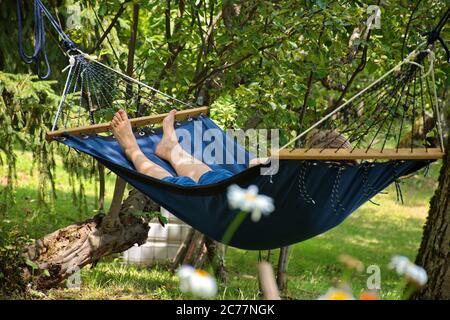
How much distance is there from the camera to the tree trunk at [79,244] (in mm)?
3395

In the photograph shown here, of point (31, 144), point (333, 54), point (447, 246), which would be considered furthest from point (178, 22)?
point (447, 246)

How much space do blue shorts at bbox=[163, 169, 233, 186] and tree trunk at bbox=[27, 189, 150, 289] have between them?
33.2 inches

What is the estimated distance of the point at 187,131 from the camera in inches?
130

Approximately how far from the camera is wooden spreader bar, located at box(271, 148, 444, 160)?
7.65 feet

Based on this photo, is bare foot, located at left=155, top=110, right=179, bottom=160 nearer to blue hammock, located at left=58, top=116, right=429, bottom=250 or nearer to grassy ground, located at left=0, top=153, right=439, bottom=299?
blue hammock, located at left=58, top=116, right=429, bottom=250

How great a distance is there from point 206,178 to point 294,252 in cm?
391

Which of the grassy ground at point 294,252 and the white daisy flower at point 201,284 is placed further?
the grassy ground at point 294,252

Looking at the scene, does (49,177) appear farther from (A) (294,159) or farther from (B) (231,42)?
(A) (294,159)

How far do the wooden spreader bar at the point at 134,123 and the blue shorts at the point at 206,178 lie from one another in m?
0.38

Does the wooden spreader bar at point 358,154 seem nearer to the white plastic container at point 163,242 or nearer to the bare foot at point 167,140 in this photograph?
the bare foot at point 167,140

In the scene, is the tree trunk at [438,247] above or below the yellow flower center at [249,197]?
below

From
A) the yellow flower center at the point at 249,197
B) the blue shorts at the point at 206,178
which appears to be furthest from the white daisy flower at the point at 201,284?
the blue shorts at the point at 206,178

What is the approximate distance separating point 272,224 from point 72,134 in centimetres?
86
